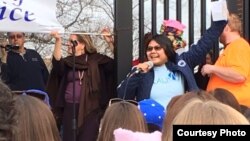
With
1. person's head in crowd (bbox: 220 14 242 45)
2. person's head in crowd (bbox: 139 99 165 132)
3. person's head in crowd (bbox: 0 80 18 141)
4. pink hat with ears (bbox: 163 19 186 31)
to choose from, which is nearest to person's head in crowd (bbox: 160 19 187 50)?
pink hat with ears (bbox: 163 19 186 31)

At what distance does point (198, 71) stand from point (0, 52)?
2.27 metres

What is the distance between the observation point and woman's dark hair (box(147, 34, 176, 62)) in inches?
171

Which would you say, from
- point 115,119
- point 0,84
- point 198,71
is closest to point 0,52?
point 198,71

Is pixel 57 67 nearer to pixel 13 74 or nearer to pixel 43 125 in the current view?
pixel 13 74

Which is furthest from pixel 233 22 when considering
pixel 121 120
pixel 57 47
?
pixel 121 120

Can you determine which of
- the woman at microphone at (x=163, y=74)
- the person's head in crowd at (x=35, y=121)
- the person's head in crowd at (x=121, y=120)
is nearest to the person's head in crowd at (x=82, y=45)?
the woman at microphone at (x=163, y=74)

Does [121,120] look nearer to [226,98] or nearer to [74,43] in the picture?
[226,98]

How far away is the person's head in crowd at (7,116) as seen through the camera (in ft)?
4.24

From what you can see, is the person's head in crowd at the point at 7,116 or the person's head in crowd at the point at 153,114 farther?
the person's head in crowd at the point at 153,114

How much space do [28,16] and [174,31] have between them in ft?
3.98

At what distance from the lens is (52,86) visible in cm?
490

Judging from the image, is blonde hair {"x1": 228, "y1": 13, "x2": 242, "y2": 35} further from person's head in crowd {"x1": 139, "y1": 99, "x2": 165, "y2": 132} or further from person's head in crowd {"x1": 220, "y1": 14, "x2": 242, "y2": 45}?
person's head in crowd {"x1": 139, "y1": 99, "x2": 165, "y2": 132}

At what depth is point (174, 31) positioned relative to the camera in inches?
180

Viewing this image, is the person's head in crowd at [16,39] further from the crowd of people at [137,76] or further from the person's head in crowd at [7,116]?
the person's head in crowd at [7,116]
